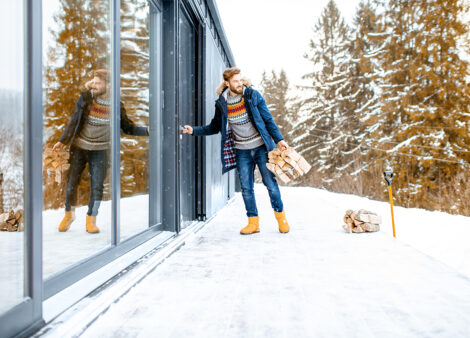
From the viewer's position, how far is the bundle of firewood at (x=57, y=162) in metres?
2.08

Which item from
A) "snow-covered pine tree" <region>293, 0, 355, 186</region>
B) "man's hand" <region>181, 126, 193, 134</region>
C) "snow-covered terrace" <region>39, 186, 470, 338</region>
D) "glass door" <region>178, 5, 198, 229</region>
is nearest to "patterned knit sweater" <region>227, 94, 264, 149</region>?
"man's hand" <region>181, 126, 193, 134</region>

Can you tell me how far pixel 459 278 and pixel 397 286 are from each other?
455 mm

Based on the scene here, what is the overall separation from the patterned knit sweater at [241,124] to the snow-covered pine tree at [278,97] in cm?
2103

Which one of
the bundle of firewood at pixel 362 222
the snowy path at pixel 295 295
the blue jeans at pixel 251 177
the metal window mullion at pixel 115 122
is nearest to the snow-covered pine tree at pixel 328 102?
the bundle of firewood at pixel 362 222

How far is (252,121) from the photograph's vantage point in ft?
11.9

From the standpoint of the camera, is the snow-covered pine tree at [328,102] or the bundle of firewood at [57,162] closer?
the bundle of firewood at [57,162]

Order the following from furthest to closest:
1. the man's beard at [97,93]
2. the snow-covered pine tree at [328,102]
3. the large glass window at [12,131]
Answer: the snow-covered pine tree at [328,102] → the man's beard at [97,93] → the large glass window at [12,131]

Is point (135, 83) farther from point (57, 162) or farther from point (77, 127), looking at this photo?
point (57, 162)

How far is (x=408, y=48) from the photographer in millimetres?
11422

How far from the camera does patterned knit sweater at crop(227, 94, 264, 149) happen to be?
3.65 m

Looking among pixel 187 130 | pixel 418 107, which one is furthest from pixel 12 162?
pixel 418 107

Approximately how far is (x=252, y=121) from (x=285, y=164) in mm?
534

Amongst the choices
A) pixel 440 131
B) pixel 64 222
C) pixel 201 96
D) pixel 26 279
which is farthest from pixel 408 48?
pixel 26 279

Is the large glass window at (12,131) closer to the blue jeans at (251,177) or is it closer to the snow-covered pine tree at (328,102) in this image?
the blue jeans at (251,177)
